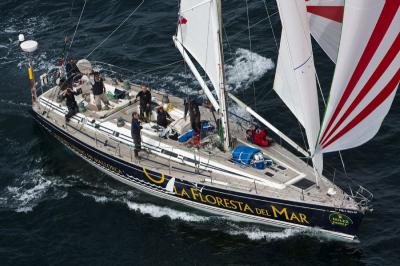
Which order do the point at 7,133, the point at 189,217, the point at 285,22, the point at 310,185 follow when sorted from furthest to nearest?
1. the point at 7,133
2. the point at 189,217
3. the point at 310,185
4. the point at 285,22

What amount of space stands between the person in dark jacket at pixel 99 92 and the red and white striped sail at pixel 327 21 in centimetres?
1336

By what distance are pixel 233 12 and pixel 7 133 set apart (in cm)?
1872

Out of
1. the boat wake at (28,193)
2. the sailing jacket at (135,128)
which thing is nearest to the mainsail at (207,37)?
the sailing jacket at (135,128)

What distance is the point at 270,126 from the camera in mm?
32844

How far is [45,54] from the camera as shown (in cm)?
4834

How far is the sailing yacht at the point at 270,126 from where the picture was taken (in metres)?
26.8

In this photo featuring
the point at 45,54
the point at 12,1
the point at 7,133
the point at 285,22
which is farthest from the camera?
the point at 12,1

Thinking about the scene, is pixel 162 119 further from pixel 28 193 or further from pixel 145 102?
pixel 28 193

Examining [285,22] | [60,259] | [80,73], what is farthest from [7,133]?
[285,22]

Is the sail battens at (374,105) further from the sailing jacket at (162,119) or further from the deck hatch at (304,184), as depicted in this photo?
the sailing jacket at (162,119)

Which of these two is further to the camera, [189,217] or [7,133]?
[7,133]

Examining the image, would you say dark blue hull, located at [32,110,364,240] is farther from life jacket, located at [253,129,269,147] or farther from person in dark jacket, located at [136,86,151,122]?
life jacket, located at [253,129,269,147]

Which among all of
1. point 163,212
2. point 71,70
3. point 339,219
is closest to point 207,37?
point 163,212

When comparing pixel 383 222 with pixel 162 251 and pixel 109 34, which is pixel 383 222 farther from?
pixel 109 34
